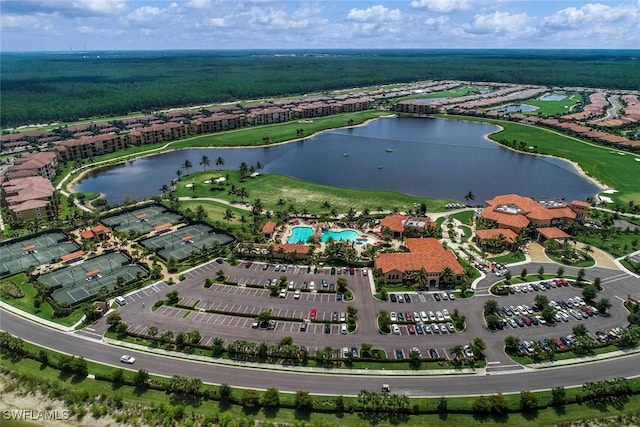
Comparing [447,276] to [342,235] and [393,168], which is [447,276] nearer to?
[342,235]

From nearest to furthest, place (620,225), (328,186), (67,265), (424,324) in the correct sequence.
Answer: (424,324), (67,265), (620,225), (328,186)

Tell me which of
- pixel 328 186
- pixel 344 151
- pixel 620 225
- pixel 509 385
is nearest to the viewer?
pixel 509 385

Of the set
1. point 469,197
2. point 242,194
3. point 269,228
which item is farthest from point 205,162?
point 469,197

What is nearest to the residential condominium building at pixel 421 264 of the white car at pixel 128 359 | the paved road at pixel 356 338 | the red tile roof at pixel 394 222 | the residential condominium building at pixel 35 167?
the paved road at pixel 356 338

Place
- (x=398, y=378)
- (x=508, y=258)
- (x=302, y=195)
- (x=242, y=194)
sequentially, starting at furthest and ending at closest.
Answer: (x=302, y=195) → (x=242, y=194) → (x=508, y=258) → (x=398, y=378)

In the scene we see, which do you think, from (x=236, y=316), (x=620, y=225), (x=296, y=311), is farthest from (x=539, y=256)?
(x=236, y=316)

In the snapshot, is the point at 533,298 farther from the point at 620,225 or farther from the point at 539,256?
the point at 620,225

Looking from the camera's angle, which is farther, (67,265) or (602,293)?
(67,265)
